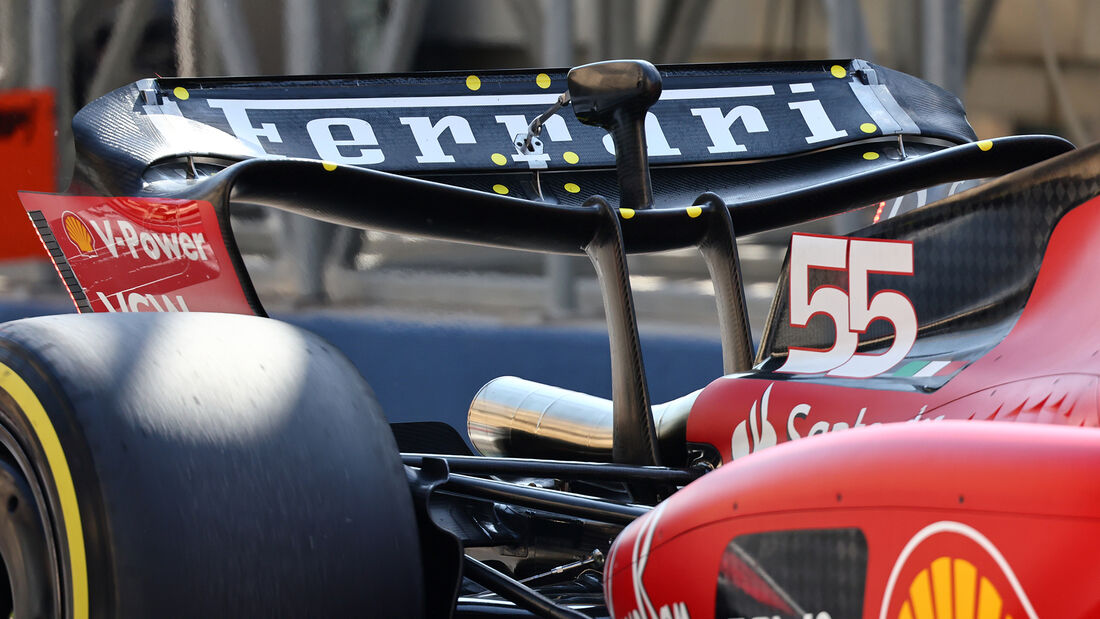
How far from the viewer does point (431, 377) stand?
170 inches

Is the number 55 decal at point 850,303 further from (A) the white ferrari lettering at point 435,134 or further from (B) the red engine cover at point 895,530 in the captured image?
(A) the white ferrari lettering at point 435,134

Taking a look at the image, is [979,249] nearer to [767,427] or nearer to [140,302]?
[767,427]

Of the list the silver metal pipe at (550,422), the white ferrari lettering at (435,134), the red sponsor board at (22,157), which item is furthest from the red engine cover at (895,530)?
the red sponsor board at (22,157)

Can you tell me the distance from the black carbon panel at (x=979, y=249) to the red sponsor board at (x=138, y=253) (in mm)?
715

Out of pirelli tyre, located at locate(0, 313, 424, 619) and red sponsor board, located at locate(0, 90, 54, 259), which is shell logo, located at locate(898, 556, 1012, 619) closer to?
pirelli tyre, located at locate(0, 313, 424, 619)

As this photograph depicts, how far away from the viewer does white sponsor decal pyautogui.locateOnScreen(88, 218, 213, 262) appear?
1.57 meters

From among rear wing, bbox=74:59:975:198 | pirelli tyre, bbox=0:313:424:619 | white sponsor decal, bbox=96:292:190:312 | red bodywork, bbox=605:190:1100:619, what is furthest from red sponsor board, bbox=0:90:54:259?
red bodywork, bbox=605:190:1100:619

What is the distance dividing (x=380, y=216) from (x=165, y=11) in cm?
505

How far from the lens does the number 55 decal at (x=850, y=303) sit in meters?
1.51

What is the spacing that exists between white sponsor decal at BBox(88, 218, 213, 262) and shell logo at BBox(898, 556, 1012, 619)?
3.15 ft

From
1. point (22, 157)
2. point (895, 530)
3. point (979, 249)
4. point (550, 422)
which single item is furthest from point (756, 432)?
point (22, 157)

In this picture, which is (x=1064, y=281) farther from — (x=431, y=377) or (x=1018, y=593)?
A: (x=431, y=377)

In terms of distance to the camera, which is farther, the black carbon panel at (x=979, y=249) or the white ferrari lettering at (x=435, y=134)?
the white ferrari lettering at (x=435, y=134)

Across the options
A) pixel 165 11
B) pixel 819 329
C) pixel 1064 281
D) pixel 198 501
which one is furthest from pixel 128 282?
pixel 165 11
